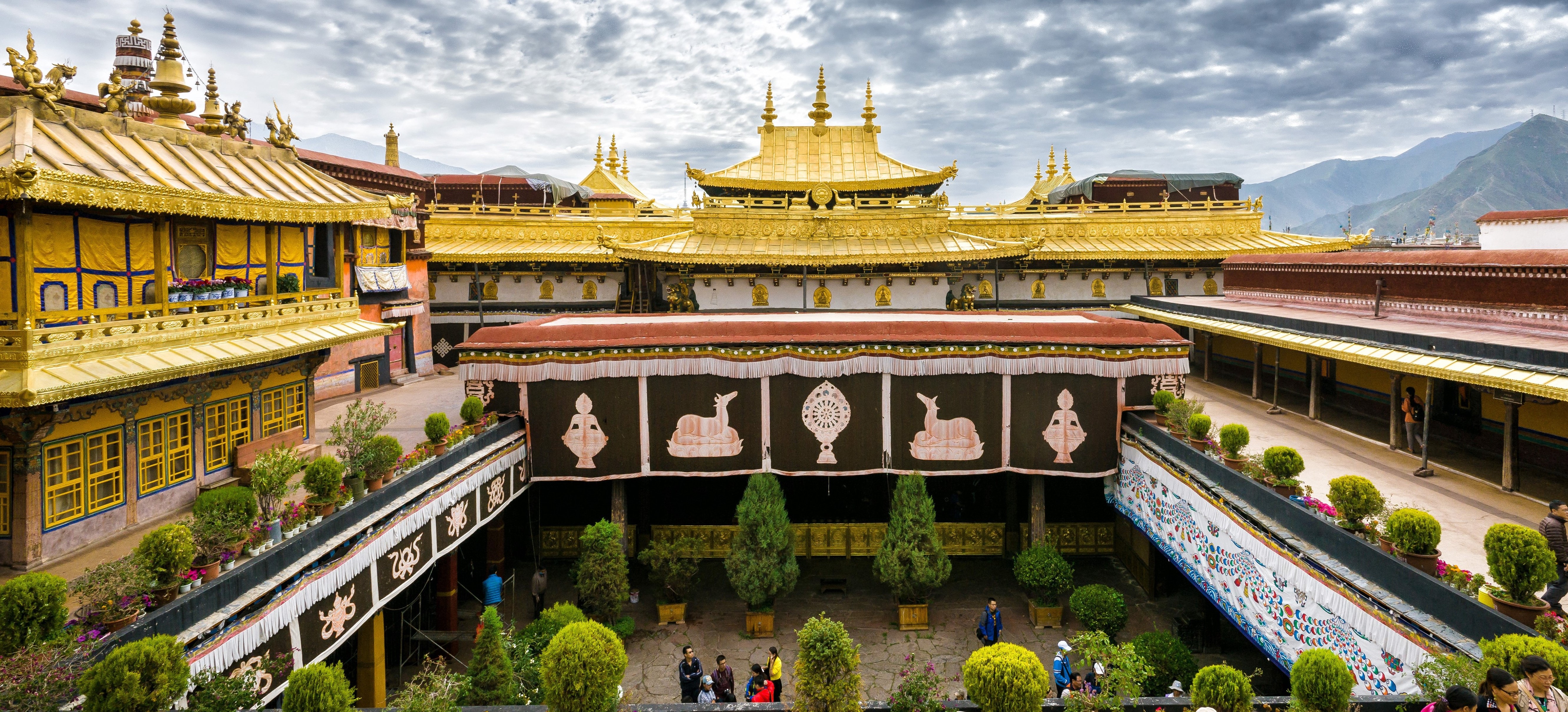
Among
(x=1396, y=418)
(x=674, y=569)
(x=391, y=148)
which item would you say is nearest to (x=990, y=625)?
(x=674, y=569)

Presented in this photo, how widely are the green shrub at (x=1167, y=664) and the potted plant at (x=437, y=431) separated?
1184 cm

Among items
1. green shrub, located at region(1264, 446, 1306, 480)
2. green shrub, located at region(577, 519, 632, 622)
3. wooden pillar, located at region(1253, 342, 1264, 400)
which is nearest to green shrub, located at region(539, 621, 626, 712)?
green shrub, located at region(577, 519, 632, 622)

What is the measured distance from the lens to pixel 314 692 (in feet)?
20.4

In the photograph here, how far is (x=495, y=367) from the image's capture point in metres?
15.7

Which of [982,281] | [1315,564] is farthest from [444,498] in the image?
[982,281]

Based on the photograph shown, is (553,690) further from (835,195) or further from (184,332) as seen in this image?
(835,195)

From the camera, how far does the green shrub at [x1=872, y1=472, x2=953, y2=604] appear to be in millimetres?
14867

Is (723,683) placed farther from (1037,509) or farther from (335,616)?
(1037,509)

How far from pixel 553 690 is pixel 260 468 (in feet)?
16.5

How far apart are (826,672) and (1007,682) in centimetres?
167

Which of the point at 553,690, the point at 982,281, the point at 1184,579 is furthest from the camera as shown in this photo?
the point at 982,281

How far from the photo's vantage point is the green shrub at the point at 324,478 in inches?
375

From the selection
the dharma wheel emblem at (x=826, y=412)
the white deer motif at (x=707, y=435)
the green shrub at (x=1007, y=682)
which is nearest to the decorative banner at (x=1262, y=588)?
the green shrub at (x=1007, y=682)

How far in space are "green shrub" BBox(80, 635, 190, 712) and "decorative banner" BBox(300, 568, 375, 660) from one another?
9.26 feet
